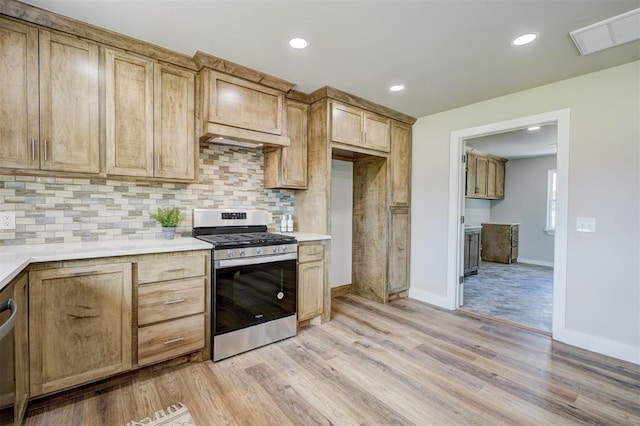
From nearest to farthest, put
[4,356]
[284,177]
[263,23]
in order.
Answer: [4,356], [263,23], [284,177]

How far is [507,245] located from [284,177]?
230 inches

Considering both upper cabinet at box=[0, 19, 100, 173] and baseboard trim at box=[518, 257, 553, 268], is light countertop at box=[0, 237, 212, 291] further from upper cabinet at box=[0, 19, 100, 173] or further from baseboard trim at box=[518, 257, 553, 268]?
baseboard trim at box=[518, 257, 553, 268]

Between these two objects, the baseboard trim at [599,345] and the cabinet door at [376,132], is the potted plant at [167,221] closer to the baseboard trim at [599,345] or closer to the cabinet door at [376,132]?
the cabinet door at [376,132]

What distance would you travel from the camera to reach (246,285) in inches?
95.7

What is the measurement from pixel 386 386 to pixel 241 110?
8.21 feet

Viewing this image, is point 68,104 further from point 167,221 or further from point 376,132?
point 376,132

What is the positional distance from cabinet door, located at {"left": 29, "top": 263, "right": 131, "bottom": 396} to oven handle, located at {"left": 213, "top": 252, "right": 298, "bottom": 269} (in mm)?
603

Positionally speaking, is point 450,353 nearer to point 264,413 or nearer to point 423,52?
point 264,413

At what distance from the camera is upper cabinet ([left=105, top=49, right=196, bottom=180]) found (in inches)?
84.6

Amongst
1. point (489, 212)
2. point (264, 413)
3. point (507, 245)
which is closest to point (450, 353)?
point (264, 413)

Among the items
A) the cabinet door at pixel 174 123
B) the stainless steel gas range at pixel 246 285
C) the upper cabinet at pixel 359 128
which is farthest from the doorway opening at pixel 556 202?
the cabinet door at pixel 174 123

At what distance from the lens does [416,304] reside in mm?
3732

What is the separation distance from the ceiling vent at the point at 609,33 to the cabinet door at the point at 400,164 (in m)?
1.89

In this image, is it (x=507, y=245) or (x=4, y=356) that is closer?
(x=4, y=356)
